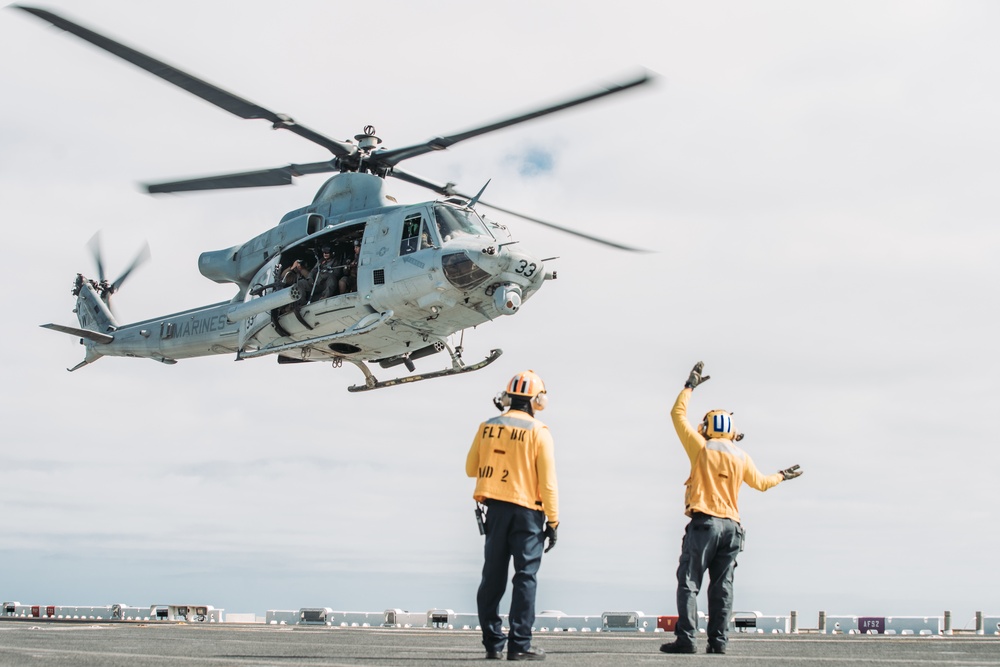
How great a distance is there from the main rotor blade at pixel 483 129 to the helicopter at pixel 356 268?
3 centimetres

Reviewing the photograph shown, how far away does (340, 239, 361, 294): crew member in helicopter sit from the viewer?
1955 centimetres

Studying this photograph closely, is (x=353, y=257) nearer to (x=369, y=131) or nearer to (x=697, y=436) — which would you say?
(x=369, y=131)

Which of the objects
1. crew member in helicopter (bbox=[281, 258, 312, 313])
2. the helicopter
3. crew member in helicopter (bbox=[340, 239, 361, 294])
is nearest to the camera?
the helicopter

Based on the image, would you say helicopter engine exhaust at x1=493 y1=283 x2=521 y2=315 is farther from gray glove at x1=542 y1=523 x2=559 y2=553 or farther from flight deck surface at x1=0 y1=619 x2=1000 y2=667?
gray glove at x1=542 y1=523 x2=559 y2=553

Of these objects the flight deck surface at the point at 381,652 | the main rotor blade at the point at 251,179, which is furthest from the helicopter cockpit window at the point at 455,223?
the flight deck surface at the point at 381,652

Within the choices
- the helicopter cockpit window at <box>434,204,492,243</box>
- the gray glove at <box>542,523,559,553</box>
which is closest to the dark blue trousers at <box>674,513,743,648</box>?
the gray glove at <box>542,523,559,553</box>

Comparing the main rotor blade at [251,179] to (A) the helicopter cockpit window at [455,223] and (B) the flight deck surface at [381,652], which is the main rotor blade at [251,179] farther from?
(B) the flight deck surface at [381,652]

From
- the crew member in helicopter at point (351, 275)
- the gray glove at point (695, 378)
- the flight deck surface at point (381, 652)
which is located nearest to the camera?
the flight deck surface at point (381, 652)

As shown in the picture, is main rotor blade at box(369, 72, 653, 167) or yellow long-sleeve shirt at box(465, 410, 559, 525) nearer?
yellow long-sleeve shirt at box(465, 410, 559, 525)

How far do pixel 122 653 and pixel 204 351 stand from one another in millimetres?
14866

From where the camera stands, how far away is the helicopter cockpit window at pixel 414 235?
18547mm

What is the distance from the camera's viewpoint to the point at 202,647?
356 inches

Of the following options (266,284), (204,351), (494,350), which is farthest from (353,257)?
(204,351)

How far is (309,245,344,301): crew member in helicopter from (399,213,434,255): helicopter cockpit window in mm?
1730
